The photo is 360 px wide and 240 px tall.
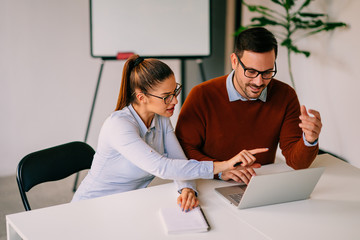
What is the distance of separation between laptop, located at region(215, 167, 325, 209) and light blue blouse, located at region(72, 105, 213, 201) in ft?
0.63

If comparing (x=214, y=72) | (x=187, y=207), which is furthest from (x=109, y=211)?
(x=214, y=72)

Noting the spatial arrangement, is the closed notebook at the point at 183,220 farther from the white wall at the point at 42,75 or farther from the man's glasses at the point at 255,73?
the white wall at the point at 42,75

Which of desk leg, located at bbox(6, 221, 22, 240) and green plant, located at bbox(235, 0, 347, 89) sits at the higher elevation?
green plant, located at bbox(235, 0, 347, 89)

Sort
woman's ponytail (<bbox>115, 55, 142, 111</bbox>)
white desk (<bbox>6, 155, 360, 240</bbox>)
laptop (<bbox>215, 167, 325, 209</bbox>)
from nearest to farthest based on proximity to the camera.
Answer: white desk (<bbox>6, 155, 360, 240</bbox>) → laptop (<bbox>215, 167, 325, 209</bbox>) → woman's ponytail (<bbox>115, 55, 142, 111</bbox>)

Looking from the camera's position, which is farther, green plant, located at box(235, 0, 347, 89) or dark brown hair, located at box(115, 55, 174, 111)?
green plant, located at box(235, 0, 347, 89)

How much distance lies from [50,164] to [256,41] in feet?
3.44

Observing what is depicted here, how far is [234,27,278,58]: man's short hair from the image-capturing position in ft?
5.63

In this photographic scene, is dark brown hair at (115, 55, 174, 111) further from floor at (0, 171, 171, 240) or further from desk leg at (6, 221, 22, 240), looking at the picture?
floor at (0, 171, 171, 240)

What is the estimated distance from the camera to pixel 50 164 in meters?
1.80

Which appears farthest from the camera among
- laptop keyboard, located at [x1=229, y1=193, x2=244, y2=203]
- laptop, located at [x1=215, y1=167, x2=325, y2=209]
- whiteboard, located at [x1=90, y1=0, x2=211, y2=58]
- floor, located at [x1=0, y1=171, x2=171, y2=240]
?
whiteboard, located at [x1=90, y1=0, x2=211, y2=58]

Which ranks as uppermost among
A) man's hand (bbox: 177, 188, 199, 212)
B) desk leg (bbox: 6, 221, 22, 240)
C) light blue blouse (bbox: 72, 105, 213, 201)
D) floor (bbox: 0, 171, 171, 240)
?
light blue blouse (bbox: 72, 105, 213, 201)

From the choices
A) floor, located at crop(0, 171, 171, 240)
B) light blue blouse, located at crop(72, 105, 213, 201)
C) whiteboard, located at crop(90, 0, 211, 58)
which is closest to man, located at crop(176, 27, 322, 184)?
light blue blouse, located at crop(72, 105, 213, 201)

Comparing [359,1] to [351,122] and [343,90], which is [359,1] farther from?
[351,122]

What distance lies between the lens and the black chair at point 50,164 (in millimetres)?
1673
